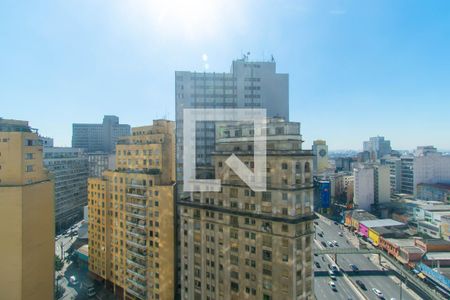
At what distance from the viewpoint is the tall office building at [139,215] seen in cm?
3359

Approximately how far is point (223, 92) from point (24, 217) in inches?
1030

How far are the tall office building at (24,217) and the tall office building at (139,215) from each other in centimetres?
959

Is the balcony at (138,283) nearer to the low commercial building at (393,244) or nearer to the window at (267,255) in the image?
the window at (267,255)

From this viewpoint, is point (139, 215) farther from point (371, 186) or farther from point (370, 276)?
point (371, 186)

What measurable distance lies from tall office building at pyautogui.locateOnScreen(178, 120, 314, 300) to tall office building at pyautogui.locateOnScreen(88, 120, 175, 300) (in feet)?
23.4

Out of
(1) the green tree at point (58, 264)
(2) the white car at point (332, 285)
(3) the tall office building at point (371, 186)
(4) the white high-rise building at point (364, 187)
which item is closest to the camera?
(2) the white car at point (332, 285)

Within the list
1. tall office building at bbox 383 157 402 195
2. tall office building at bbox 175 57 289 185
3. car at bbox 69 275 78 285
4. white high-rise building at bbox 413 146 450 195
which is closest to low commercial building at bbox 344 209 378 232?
white high-rise building at bbox 413 146 450 195

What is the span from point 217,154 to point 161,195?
11.2 metres

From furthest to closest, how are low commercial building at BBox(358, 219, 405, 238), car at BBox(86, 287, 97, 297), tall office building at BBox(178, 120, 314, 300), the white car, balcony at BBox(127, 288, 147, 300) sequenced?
low commercial building at BBox(358, 219, 405, 238) < the white car < car at BBox(86, 287, 97, 297) < balcony at BBox(127, 288, 147, 300) < tall office building at BBox(178, 120, 314, 300)

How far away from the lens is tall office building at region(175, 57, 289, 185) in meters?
37.7

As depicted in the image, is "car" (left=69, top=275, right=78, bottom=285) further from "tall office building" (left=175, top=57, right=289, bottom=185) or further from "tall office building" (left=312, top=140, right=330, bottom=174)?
"tall office building" (left=312, top=140, right=330, bottom=174)

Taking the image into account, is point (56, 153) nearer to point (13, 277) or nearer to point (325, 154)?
point (13, 277)

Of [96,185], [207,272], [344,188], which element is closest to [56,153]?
[96,185]

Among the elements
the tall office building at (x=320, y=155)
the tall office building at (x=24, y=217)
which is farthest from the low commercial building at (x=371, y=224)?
the tall office building at (x=24, y=217)
